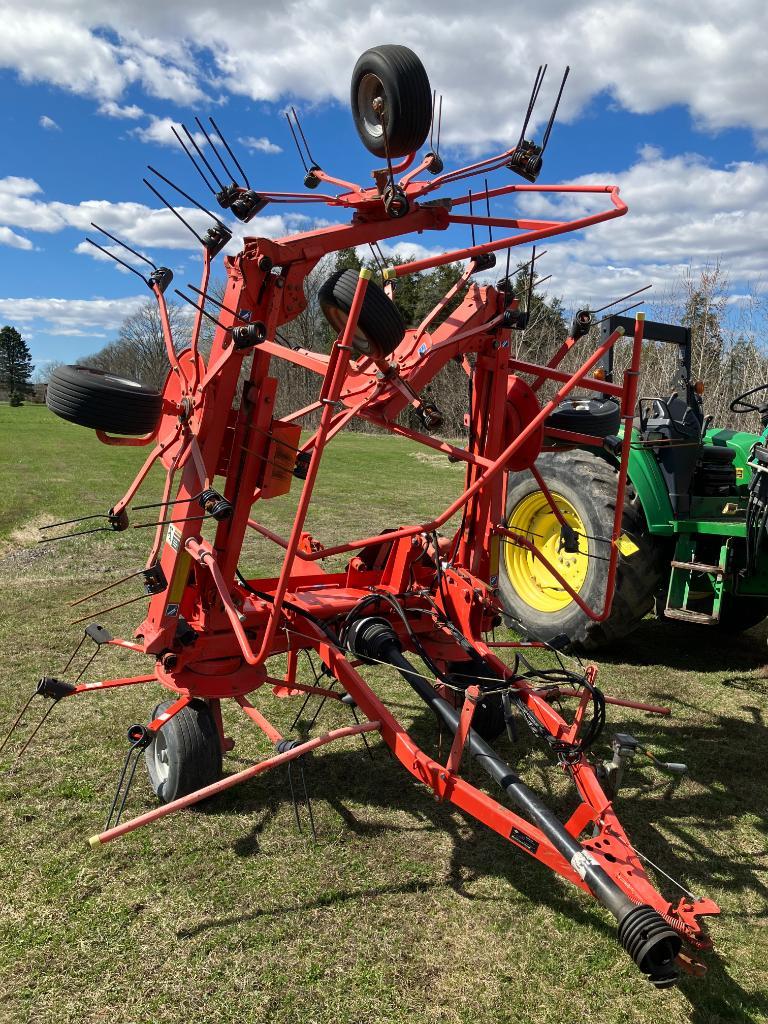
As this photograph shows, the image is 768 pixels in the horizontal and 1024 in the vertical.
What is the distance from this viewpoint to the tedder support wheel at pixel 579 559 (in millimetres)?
5285

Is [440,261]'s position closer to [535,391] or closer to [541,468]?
[535,391]

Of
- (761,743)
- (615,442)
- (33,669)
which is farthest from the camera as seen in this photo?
(615,442)

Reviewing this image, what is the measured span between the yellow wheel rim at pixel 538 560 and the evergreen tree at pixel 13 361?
68.9 m

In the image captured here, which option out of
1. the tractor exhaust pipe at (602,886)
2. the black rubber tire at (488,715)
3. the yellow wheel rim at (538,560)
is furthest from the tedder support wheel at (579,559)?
the tractor exhaust pipe at (602,886)

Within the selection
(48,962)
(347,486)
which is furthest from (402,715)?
(347,486)

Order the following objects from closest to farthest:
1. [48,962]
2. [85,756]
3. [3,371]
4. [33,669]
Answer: [48,962], [85,756], [33,669], [3,371]

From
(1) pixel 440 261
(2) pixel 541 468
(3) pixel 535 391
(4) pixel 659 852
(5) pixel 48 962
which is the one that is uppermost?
(1) pixel 440 261

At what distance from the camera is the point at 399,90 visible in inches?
123

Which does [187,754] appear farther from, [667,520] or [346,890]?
[667,520]

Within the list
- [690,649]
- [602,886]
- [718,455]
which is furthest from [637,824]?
[718,455]

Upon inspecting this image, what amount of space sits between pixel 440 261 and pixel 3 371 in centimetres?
7394

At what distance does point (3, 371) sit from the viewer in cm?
6788

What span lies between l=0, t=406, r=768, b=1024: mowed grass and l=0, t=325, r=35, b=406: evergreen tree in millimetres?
70015

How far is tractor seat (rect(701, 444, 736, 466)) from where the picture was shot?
18.4 ft
